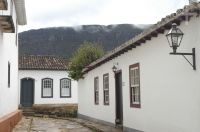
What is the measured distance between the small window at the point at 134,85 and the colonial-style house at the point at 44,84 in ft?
63.8

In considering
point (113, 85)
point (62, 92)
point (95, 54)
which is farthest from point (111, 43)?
point (113, 85)

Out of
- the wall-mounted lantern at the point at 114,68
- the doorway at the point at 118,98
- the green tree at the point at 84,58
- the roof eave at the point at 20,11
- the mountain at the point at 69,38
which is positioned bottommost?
the doorway at the point at 118,98

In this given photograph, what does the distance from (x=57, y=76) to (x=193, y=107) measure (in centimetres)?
2460

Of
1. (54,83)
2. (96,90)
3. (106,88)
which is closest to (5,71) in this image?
(106,88)

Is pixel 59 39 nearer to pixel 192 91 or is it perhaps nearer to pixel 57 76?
pixel 57 76

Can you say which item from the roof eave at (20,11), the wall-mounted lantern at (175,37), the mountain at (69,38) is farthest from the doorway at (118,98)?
the mountain at (69,38)

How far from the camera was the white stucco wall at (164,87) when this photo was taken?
9.02 metres

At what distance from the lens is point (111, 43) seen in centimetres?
8444

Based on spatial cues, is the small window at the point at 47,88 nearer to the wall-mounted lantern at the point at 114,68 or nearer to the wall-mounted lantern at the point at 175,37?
the wall-mounted lantern at the point at 114,68

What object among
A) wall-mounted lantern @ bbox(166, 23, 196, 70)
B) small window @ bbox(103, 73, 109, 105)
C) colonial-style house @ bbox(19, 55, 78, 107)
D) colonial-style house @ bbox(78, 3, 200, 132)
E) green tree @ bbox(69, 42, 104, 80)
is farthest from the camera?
colonial-style house @ bbox(19, 55, 78, 107)

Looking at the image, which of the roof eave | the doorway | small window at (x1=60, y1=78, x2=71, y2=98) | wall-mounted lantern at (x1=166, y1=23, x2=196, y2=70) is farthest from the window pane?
small window at (x1=60, y1=78, x2=71, y2=98)

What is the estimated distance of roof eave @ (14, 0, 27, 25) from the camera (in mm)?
18031

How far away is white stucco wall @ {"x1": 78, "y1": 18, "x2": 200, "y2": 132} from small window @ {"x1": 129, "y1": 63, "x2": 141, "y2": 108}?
8.0 inches

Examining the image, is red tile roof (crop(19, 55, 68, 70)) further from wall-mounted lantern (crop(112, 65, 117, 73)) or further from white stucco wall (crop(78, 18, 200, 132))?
white stucco wall (crop(78, 18, 200, 132))
